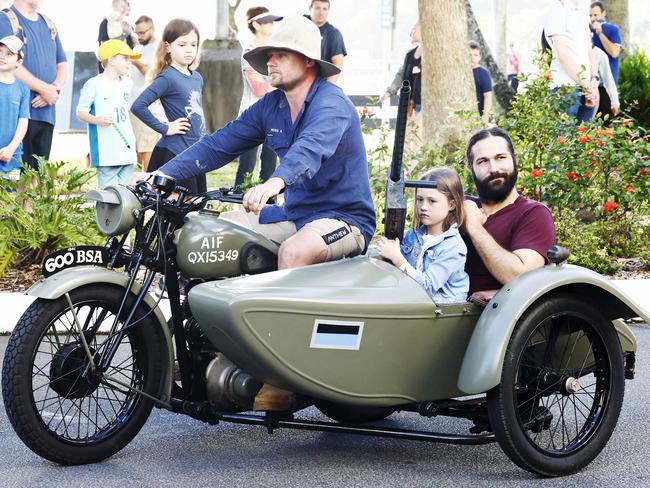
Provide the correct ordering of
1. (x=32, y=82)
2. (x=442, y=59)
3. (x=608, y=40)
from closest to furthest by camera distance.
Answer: (x=32, y=82) < (x=442, y=59) < (x=608, y=40)

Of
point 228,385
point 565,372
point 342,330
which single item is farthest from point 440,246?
point 228,385

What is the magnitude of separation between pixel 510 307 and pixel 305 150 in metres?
1.02

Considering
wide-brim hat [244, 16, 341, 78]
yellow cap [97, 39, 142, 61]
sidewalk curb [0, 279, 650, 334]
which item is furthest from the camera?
yellow cap [97, 39, 142, 61]

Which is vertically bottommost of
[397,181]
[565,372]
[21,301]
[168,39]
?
[21,301]

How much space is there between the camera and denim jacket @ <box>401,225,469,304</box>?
476cm

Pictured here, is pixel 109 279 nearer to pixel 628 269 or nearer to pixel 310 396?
pixel 310 396

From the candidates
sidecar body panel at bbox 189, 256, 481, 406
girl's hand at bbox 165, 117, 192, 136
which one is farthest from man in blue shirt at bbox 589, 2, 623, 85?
sidecar body panel at bbox 189, 256, 481, 406

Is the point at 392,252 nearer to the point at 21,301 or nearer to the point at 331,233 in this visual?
the point at 331,233

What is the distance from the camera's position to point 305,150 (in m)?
4.86

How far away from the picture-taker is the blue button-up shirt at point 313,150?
5016mm

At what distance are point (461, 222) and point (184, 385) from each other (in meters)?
1.29

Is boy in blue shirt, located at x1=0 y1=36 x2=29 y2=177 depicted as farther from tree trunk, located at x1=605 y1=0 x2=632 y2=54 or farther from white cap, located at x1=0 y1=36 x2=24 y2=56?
tree trunk, located at x1=605 y1=0 x2=632 y2=54

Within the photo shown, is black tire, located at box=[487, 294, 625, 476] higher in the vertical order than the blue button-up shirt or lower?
lower

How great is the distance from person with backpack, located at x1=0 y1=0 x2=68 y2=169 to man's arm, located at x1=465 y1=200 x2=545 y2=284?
695cm
